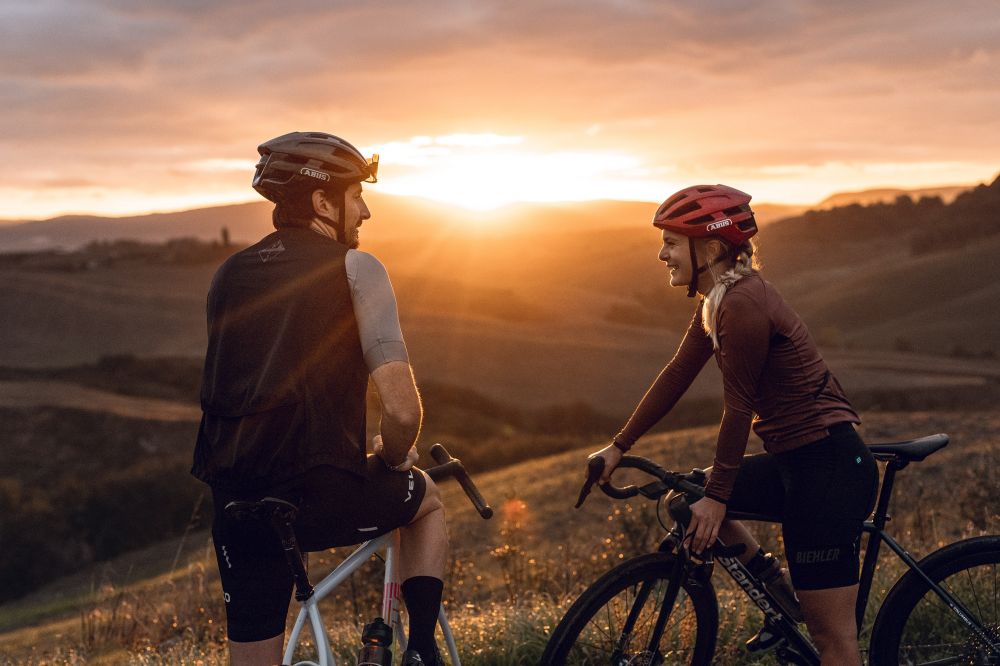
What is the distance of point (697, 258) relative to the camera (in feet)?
13.3

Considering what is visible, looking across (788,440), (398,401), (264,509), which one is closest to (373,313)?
(398,401)

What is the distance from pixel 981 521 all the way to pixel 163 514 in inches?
1089

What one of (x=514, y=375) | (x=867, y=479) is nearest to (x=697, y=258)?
(x=867, y=479)

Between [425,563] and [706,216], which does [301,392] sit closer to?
[425,563]

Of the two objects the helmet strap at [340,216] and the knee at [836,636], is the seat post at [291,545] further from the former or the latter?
the knee at [836,636]

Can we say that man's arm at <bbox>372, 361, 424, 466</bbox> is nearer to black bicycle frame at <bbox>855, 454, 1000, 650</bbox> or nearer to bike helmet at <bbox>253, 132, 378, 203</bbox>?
bike helmet at <bbox>253, 132, 378, 203</bbox>

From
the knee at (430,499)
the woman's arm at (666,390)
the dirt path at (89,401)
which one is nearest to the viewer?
the knee at (430,499)

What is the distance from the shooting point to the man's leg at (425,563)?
3.55m

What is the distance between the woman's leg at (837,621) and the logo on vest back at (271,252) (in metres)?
2.58

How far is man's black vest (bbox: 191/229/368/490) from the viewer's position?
3.20m

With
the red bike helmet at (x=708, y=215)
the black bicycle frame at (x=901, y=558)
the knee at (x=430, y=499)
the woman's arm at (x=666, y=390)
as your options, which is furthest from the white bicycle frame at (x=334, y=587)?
the black bicycle frame at (x=901, y=558)

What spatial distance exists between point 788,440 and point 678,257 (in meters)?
0.89

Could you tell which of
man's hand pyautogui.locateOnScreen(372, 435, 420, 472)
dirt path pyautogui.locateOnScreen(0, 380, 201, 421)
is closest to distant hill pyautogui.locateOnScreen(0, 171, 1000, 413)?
dirt path pyautogui.locateOnScreen(0, 380, 201, 421)

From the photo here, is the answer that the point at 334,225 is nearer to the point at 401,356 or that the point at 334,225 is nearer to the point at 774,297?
the point at 401,356
